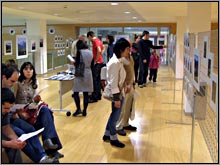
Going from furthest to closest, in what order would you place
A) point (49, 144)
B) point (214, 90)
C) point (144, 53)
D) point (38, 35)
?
point (38, 35) → point (144, 53) → point (49, 144) → point (214, 90)

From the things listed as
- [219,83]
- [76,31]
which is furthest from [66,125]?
[76,31]

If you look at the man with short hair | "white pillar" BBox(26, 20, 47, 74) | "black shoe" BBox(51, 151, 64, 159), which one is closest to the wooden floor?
"black shoe" BBox(51, 151, 64, 159)

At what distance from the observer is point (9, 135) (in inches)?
119

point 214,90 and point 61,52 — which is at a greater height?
point 61,52

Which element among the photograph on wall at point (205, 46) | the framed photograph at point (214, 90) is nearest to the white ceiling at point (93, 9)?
the photograph on wall at point (205, 46)

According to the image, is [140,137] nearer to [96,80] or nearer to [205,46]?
[205,46]

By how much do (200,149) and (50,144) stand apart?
6.26ft

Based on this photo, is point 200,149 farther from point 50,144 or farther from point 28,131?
point 28,131

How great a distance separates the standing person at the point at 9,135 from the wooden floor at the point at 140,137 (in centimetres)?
79

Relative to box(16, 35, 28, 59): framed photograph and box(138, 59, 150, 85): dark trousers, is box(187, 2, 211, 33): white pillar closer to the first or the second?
box(138, 59, 150, 85): dark trousers

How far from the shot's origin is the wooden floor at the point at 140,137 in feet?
12.5

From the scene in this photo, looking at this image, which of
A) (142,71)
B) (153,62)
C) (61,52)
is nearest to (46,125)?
(142,71)

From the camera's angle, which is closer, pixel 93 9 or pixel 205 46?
pixel 205 46

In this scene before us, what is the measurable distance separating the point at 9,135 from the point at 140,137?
2.09 metres
